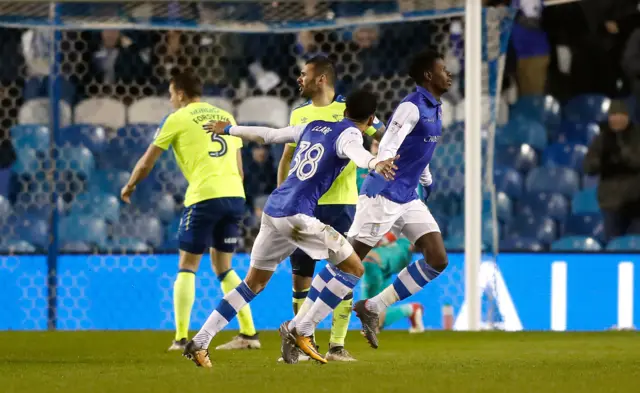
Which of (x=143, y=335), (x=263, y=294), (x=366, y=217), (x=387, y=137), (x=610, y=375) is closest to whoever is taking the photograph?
(x=610, y=375)

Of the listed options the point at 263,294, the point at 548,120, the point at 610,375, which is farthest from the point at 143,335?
the point at 548,120

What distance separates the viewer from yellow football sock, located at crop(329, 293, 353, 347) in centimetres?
657

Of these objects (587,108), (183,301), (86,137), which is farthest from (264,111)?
(183,301)

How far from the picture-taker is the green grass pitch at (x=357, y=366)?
5078 mm

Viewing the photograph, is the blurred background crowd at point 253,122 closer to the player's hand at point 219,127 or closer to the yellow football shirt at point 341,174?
the yellow football shirt at point 341,174

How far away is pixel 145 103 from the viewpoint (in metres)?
12.1

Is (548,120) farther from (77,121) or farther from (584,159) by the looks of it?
(77,121)

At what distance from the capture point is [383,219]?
22.8ft

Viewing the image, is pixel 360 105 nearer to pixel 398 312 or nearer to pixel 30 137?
pixel 398 312

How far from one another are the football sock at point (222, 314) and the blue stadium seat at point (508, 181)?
6441 mm

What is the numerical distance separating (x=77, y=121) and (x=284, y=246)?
6.40 metres

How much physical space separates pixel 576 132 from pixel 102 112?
4.81 m

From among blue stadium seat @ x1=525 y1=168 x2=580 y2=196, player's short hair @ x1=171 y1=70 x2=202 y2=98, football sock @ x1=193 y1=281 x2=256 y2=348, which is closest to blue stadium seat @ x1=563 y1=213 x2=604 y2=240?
blue stadium seat @ x1=525 y1=168 x2=580 y2=196

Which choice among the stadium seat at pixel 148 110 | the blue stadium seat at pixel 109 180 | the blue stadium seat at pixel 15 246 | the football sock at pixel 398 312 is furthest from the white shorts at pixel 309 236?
the stadium seat at pixel 148 110
